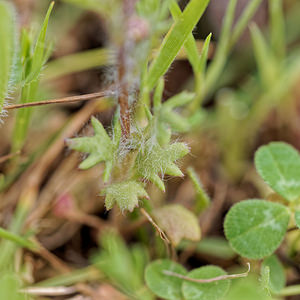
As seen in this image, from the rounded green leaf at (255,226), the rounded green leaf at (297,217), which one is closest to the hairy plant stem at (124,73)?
the rounded green leaf at (255,226)

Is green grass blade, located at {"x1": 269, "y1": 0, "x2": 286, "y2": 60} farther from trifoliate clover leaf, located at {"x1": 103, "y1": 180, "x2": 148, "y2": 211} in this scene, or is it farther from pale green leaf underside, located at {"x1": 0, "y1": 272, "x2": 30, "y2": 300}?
pale green leaf underside, located at {"x1": 0, "y1": 272, "x2": 30, "y2": 300}

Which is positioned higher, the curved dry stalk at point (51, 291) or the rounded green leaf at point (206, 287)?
the rounded green leaf at point (206, 287)

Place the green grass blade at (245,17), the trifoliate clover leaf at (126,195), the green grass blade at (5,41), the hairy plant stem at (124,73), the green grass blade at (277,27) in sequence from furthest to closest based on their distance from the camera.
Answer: the green grass blade at (277,27) → the green grass blade at (245,17) → the hairy plant stem at (124,73) → the trifoliate clover leaf at (126,195) → the green grass blade at (5,41)

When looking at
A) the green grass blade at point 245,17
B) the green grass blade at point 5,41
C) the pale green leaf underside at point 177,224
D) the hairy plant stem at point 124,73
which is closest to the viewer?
the green grass blade at point 5,41

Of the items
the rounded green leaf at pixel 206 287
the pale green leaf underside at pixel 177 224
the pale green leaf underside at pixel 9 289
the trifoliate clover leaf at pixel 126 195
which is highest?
the trifoliate clover leaf at pixel 126 195

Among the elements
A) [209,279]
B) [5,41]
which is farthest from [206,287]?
[5,41]

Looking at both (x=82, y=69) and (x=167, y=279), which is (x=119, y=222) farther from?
(x=82, y=69)

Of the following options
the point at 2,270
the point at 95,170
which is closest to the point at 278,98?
the point at 95,170

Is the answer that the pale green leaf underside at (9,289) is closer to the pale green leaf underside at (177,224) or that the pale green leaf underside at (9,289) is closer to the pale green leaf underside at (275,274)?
the pale green leaf underside at (177,224)
